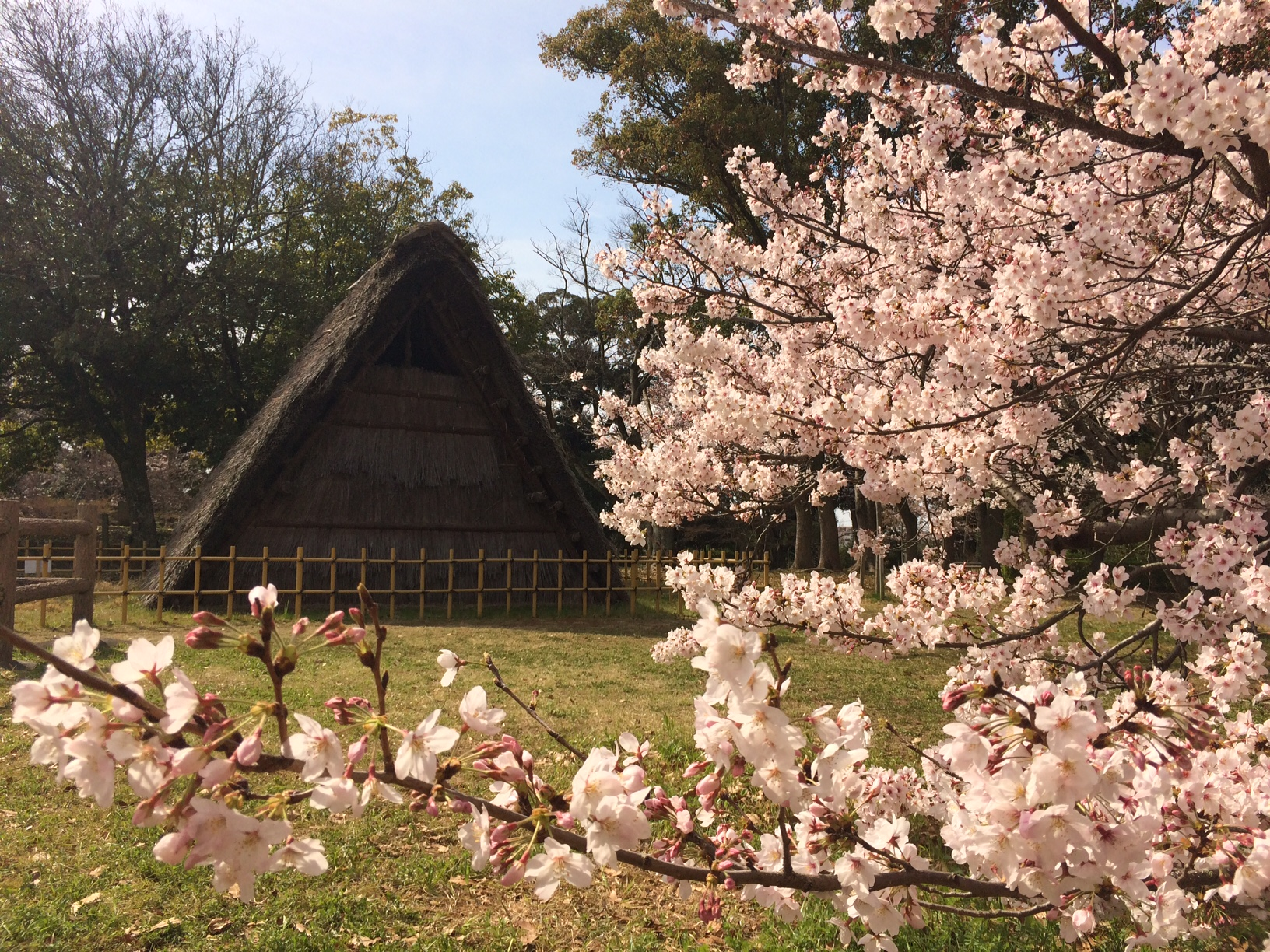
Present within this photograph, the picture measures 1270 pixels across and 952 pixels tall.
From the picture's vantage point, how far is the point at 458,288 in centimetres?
1149

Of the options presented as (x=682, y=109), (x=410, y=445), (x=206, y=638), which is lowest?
(x=206, y=638)

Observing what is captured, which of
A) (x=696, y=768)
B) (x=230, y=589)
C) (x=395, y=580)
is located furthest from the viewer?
(x=395, y=580)

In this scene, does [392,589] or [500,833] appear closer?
[500,833]

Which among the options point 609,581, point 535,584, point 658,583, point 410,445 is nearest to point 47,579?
point 410,445

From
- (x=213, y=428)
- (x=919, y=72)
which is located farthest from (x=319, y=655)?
(x=213, y=428)

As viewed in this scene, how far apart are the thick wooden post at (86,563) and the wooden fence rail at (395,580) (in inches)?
49.4

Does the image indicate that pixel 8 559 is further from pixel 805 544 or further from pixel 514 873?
pixel 805 544

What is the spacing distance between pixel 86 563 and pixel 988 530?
13.4 metres

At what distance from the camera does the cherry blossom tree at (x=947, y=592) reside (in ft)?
3.50

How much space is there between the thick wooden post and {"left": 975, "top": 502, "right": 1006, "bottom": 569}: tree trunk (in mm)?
12040

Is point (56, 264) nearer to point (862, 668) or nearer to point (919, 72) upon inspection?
point (862, 668)

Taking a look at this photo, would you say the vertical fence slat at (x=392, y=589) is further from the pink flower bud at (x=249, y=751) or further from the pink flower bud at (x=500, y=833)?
the pink flower bud at (x=249, y=751)

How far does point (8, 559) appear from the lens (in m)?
6.08

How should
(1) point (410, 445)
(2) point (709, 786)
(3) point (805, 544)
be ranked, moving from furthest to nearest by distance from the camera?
(3) point (805, 544), (1) point (410, 445), (2) point (709, 786)
